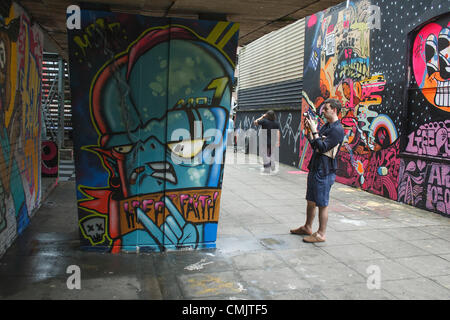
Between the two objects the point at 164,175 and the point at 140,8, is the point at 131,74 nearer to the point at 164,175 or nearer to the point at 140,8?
the point at 140,8

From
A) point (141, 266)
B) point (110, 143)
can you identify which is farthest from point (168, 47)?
point (141, 266)

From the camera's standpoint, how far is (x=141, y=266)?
14.7ft

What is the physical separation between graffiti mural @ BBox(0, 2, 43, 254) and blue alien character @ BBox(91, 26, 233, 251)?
1.12m

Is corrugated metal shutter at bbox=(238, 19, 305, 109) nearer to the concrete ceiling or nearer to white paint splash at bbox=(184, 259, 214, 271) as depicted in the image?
the concrete ceiling

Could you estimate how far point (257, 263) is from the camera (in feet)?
15.4

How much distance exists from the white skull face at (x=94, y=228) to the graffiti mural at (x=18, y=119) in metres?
0.92

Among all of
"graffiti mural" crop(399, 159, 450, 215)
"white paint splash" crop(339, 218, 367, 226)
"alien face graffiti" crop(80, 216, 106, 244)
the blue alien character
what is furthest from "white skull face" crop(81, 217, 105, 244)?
"graffiti mural" crop(399, 159, 450, 215)

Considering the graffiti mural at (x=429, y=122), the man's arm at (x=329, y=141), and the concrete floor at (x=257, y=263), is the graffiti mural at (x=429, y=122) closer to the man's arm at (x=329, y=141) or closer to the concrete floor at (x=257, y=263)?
the concrete floor at (x=257, y=263)

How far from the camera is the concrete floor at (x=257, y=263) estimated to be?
3.90m

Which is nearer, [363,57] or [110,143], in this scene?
[110,143]

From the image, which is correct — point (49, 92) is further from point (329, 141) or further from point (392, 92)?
point (329, 141)

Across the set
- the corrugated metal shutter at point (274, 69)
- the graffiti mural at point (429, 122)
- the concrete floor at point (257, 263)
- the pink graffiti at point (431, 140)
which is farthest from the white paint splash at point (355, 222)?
the corrugated metal shutter at point (274, 69)

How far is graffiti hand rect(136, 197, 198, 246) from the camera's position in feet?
16.1

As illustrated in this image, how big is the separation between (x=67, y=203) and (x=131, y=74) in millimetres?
3828
